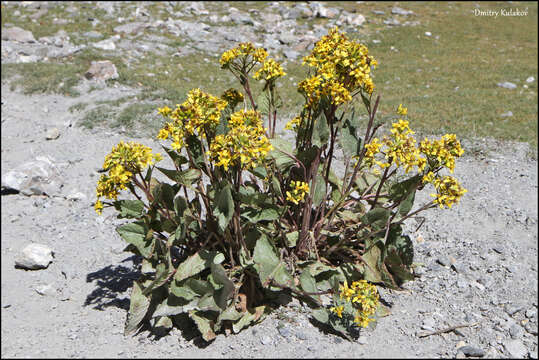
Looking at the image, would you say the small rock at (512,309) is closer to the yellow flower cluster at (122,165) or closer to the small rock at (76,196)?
the yellow flower cluster at (122,165)

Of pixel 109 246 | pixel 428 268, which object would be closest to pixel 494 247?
pixel 428 268

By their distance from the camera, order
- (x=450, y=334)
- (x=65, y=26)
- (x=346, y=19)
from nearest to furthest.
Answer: (x=450, y=334) → (x=65, y=26) → (x=346, y=19)

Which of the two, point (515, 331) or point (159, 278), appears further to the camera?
point (515, 331)

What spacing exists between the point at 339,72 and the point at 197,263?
5.37 ft

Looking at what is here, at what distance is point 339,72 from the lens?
120 inches

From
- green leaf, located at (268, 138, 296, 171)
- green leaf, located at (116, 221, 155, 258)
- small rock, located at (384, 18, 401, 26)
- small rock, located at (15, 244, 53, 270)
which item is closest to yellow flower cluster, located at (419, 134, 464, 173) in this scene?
green leaf, located at (268, 138, 296, 171)

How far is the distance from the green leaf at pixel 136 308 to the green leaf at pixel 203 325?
0.33 meters

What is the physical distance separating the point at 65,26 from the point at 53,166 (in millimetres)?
8877

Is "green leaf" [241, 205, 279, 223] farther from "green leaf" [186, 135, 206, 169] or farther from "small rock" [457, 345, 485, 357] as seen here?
"small rock" [457, 345, 485, 357]

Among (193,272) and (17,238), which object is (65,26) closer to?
(17,238)

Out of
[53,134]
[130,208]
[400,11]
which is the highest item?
[400,11]

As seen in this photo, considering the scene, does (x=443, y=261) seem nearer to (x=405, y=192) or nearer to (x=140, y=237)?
(x=405, y=192)

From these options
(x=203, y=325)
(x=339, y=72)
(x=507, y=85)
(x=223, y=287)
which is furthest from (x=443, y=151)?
(x=507, y=85)

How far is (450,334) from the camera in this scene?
3363mm
